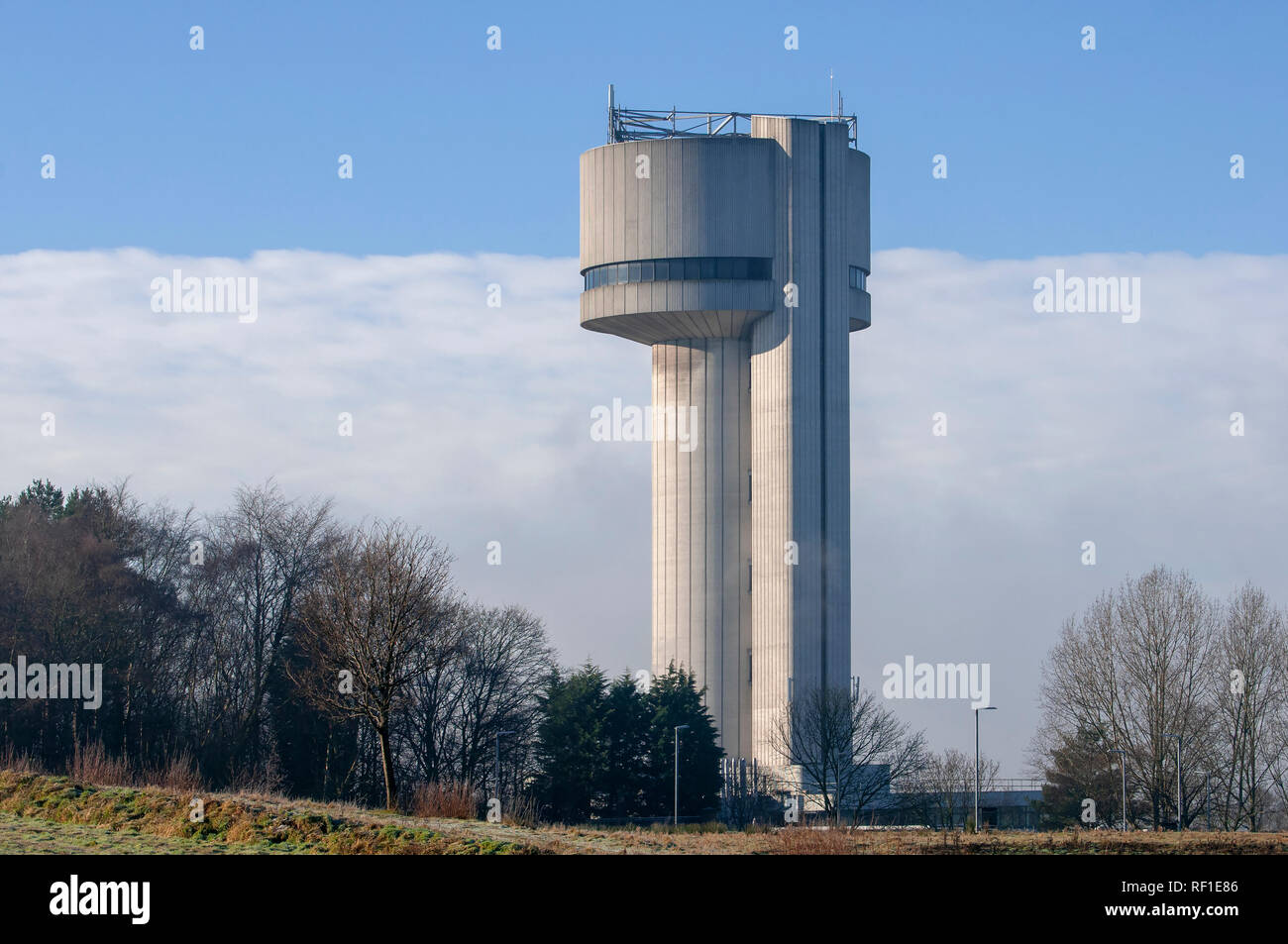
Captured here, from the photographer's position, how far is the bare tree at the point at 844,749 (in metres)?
65.3

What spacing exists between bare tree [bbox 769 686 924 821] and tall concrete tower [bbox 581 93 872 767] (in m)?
1.71

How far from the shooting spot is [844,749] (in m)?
65.4

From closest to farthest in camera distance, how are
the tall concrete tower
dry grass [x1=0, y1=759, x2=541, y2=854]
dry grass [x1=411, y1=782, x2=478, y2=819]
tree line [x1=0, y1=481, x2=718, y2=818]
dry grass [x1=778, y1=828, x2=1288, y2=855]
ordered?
dry grass [x1=0, y1=759, x2=541, y2=854], dry grass [x1=778, y1=828, x2=1288, y2=855], dry grass [x1=411, y1=782, x2=478, y2=819], tree line [x1=0, y1=481, x2=718, y2=818], the tall concrete tower

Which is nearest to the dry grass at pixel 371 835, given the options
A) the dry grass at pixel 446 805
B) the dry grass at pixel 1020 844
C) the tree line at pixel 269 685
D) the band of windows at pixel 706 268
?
the dry grass at pixel 1020 844

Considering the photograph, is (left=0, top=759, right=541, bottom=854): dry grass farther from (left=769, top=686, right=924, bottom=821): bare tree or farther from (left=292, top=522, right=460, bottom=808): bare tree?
(left=769, top=686, right=924, bottom=821): bare tree

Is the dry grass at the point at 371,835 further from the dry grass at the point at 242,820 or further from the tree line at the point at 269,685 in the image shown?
the tree line at the point at 269,685

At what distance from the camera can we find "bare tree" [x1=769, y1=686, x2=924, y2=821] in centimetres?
6531

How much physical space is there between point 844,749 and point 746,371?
18.4 metres

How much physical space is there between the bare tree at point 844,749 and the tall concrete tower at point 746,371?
1.71m

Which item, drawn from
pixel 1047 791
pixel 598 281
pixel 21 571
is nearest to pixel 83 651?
pixel 21 571

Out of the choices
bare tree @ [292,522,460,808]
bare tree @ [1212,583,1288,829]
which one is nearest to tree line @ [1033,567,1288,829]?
bare tree @ [1212,583,1288,829]

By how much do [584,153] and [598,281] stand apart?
6.63 metres

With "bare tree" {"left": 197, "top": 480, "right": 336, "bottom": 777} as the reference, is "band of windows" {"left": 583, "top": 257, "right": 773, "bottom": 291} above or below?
above
